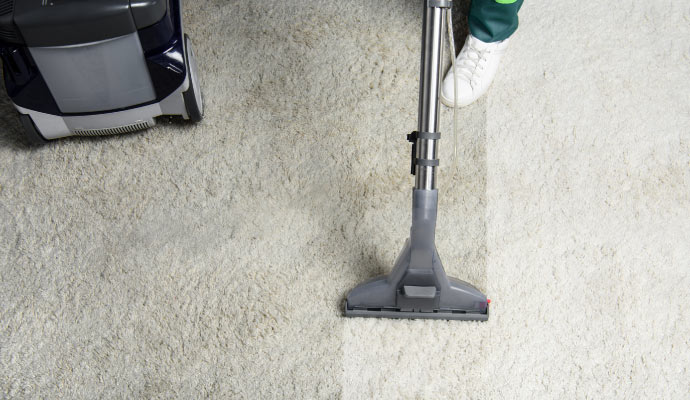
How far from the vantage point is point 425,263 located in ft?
3.05

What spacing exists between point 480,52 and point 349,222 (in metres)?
0.48

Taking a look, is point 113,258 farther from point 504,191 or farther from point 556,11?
point 556,11

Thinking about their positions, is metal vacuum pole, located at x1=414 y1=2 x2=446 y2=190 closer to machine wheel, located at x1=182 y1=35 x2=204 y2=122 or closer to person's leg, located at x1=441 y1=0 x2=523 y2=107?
person's leg, located at x1=441 y1=0 x2=523 y2=107

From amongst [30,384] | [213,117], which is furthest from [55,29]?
[30,384]

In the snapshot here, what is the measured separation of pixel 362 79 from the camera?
1.30m

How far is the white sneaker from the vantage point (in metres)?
1.25

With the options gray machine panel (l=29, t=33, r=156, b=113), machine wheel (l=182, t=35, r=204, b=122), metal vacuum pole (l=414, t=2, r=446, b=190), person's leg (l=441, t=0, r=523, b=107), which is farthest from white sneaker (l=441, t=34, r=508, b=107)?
gray machine panel (l=29, t=33, r=156, b=113)

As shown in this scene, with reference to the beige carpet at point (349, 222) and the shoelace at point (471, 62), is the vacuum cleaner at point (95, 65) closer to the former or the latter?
the beige carpet at point (349, 222)

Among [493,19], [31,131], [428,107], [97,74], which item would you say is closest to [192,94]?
[97,74]

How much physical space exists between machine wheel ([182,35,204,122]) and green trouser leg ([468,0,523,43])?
23.5 inches

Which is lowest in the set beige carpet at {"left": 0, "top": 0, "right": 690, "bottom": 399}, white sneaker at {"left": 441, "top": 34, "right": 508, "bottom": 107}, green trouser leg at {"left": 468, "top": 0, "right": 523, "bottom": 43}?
beige carpet at {"left": 0, "top": 0, "right": 690, "bottom": 399}

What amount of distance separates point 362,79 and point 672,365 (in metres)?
0.80

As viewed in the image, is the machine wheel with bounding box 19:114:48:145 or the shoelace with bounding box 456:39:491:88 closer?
the machine wheel with bounding box 19:114:48:145

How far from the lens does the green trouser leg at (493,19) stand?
119 cm
